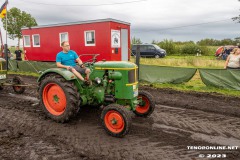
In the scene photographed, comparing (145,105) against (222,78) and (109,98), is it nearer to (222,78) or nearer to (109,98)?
(109,98)

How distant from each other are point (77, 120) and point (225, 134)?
2974 mm

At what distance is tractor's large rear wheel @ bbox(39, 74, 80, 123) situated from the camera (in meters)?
4.32

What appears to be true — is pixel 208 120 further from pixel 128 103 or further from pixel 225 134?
pixel 128 103

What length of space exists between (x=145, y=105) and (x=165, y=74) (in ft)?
13.7

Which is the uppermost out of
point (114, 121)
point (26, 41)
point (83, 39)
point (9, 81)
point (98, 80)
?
point (26, 41)

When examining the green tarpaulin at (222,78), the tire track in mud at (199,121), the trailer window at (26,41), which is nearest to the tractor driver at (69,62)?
the tire track in mud at (199,121)

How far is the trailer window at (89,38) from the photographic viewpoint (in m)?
13.2

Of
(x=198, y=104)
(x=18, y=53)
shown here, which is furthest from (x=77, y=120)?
(x=18, y=53)

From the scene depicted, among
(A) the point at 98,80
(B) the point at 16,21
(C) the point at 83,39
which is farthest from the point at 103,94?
(B) the point at 16,21

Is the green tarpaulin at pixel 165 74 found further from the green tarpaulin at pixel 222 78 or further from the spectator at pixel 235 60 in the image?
the spectator at pixel 235 60

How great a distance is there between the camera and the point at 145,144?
3656 millimetres

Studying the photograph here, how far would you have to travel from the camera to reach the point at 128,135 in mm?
4004

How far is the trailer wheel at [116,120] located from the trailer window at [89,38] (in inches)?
387

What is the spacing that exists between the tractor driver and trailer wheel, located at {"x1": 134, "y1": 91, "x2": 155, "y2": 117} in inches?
51.0
